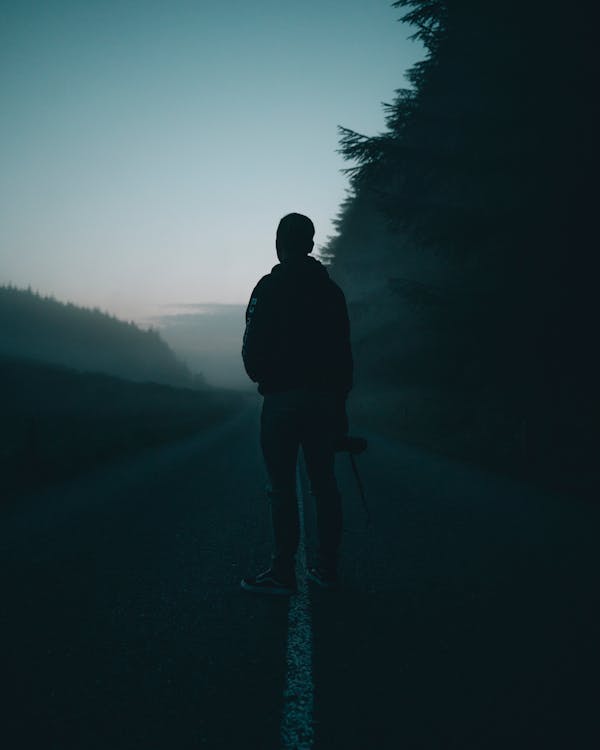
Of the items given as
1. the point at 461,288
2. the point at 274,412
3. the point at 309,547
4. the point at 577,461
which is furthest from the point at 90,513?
the point at 461,288

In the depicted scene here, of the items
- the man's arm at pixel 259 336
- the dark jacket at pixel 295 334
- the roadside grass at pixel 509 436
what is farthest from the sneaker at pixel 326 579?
the roadside grass at pixel 509 436

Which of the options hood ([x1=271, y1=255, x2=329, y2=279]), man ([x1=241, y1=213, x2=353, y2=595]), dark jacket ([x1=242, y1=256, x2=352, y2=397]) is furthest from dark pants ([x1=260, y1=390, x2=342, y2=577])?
hood ([x1=271, y1=255, x2=329, y2=279])

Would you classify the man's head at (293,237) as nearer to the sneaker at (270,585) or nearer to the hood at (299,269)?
the hood at (299,269)

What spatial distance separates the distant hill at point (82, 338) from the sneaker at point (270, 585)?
118203mm

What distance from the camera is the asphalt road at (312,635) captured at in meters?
1.57

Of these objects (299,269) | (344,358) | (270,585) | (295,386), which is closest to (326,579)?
(270,585)

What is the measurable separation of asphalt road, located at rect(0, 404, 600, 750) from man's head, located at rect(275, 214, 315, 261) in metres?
2.52

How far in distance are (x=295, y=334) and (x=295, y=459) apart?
35.1 inches

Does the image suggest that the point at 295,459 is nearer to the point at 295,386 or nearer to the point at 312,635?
the point at 295,386

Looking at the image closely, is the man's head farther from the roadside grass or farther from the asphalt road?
the roadside grass

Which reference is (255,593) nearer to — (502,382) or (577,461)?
(577,461)

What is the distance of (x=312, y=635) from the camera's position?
7.34 ft

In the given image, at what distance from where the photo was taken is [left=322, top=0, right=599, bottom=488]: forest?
26.0 feet

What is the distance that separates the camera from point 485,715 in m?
1.65
